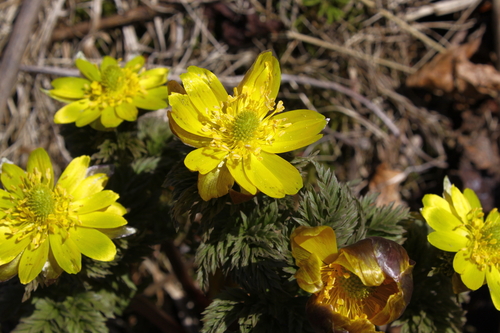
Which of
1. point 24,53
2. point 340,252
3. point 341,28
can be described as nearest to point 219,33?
point 341,28

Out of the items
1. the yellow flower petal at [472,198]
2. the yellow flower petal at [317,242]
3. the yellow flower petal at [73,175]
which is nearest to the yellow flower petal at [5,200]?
the yellow flower petal at [73,175]

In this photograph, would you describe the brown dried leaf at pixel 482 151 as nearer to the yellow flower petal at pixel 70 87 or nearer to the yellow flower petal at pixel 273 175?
the yellow flower petal at pixel 273 175

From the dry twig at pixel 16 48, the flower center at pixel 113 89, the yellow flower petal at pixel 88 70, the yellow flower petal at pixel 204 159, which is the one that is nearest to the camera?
the yellow flower petal at pixel 204 159

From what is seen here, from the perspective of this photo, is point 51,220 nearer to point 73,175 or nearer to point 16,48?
point 73,175

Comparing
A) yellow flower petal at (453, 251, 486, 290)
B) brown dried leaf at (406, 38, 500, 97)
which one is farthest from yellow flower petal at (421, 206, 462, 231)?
brown dried leaf at (406, 38, 500, 97)

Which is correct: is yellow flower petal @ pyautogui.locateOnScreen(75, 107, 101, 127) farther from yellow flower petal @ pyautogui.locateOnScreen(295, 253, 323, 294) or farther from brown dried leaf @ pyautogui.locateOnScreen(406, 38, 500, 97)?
brown dried leaf @ pyautogui.locateOnScreen(406, 38, 500, 97)
